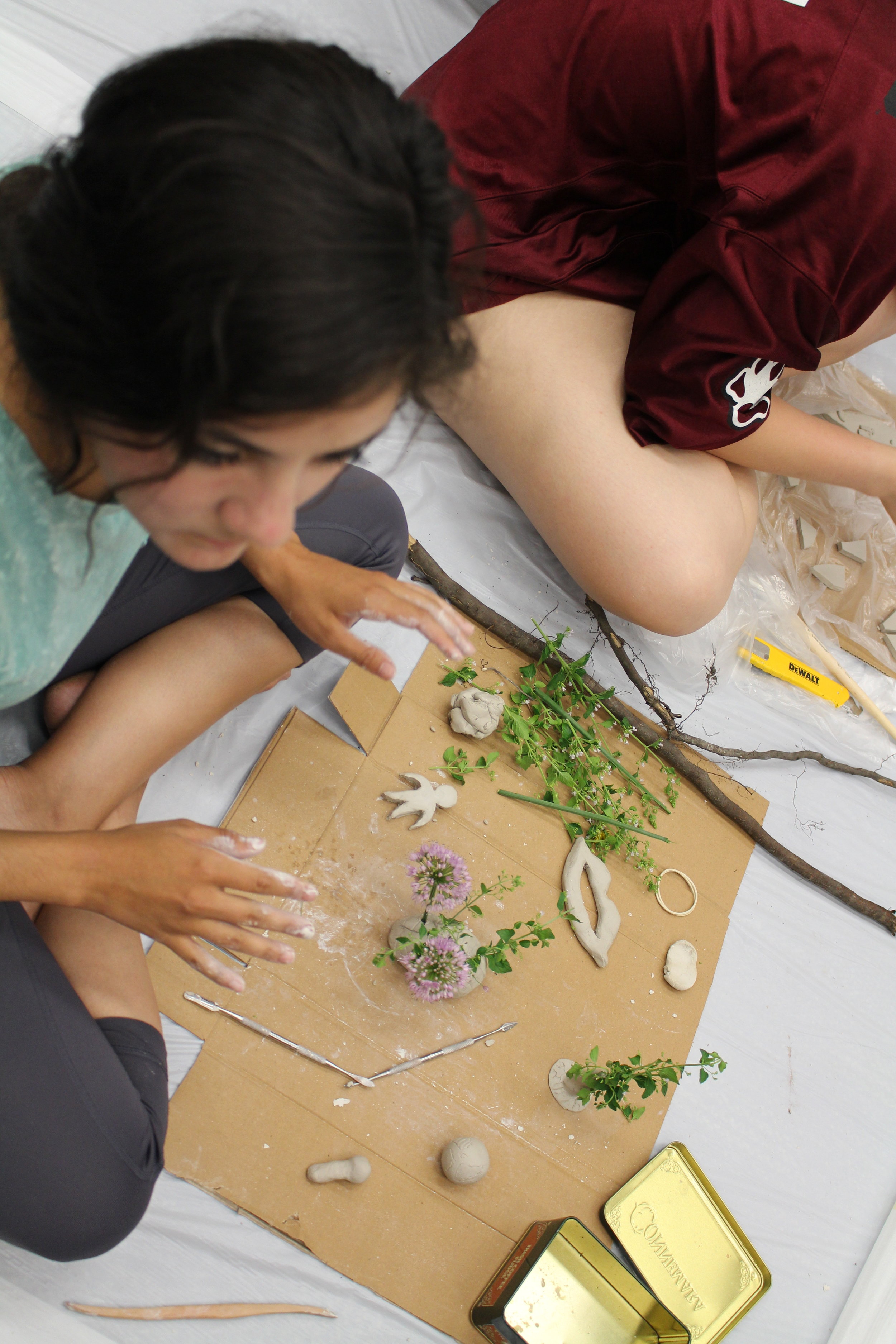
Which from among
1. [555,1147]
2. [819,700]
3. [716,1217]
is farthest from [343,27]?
[716,1217]

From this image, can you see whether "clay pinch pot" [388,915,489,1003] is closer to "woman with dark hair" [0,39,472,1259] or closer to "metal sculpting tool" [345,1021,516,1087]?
"metal sculpting tool" [345,1021,516,1087]

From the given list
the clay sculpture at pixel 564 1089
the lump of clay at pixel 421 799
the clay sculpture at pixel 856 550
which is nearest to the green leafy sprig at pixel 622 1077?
the clay sculpture at pixel 564 1089

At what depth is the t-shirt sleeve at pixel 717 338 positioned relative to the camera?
41.9 inches

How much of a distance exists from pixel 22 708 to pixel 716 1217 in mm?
1073

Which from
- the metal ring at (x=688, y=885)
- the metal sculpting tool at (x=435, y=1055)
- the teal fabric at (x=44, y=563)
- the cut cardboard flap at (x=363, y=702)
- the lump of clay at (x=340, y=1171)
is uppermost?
the teal fabric at (x=44, y=563)

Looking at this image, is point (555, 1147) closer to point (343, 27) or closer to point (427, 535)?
point (427, 535)

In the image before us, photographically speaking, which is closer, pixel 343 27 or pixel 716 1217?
pixel 716 1217

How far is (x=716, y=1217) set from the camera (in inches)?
46.2

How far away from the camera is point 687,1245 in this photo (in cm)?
114

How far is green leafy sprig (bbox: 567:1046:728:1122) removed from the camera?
1.08 m

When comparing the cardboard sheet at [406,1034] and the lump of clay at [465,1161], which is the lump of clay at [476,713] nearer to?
the cardboard sheet at [406,1034]

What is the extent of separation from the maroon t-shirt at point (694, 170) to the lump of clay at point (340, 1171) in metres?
0.97

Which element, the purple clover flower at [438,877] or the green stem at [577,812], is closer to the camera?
the purple clover flower at [438,877]

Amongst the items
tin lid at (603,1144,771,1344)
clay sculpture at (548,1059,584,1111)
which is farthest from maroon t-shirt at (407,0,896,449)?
tin lid at (603,1144,771,1344)
